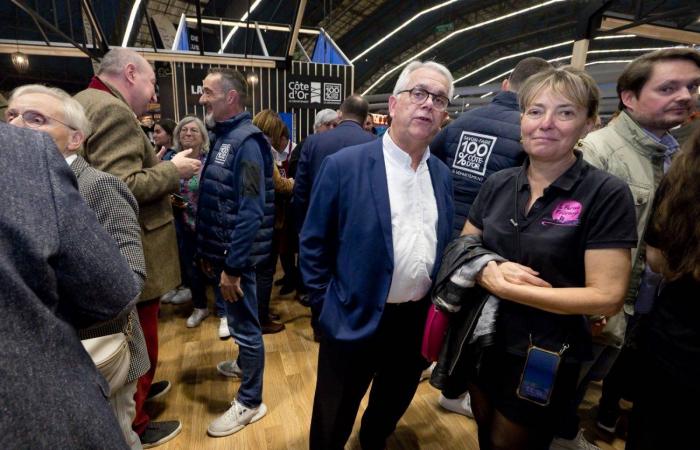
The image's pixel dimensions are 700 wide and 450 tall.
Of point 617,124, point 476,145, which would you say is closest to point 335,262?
point 476,145

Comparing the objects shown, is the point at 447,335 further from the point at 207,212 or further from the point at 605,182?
the point at 207,212

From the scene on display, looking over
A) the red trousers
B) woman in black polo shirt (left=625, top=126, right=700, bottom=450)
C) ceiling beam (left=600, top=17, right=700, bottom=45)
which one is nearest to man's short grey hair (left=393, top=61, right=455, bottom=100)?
woman in black polo shirt (left=625, top=126, right=700, bottom=450)

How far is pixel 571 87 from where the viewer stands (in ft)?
3.77

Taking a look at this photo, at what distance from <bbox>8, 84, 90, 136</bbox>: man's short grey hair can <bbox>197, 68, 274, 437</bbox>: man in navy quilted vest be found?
2.26 feet

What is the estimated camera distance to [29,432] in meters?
0.58

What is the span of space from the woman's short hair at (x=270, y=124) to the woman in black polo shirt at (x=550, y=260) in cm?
258

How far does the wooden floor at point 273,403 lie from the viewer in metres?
2.06

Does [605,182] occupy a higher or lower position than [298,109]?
lower

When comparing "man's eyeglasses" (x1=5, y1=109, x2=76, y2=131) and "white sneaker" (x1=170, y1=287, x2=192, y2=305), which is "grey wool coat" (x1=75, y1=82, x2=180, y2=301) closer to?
"man's eyeglasses" (x1=5, y1=109, x2=76, y2=131)

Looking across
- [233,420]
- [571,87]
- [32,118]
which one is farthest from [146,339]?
[571,87]

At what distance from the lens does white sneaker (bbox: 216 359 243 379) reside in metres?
2.57

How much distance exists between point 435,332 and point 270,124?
2.70m

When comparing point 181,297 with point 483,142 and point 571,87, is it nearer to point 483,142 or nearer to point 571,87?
point 483,142

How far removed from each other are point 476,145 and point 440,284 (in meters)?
1.08
